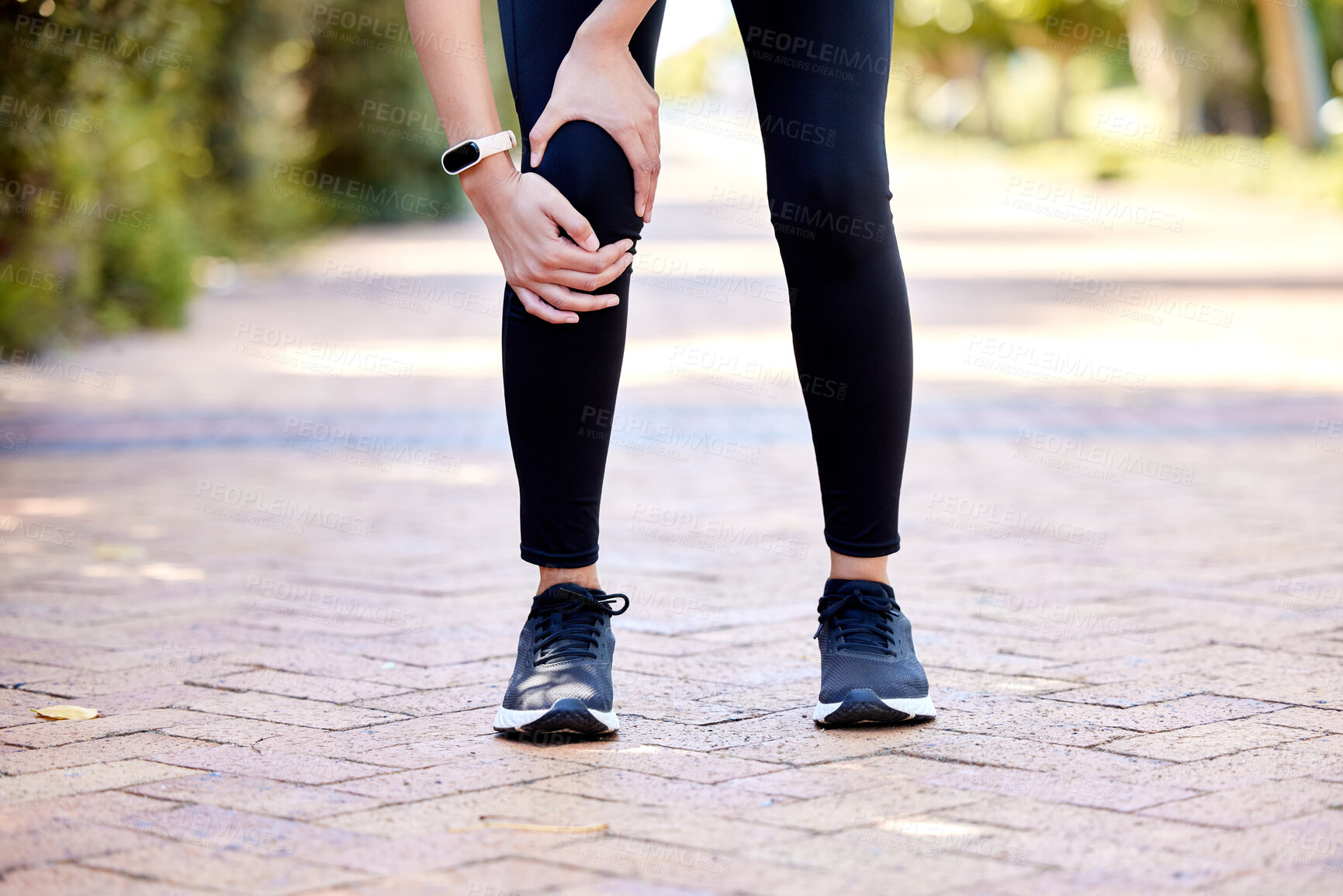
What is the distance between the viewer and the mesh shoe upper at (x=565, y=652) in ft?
7.14

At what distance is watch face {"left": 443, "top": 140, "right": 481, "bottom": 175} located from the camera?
216 cm

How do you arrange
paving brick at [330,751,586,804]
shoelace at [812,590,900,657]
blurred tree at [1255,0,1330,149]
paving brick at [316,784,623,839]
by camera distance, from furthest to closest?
1. blurred tree at [1255,0,1330,149]
2. shoelace at [812,590,900,657]
3. paving brick at [330,751,586,804]
4. paving brick at [316,784,623,839]

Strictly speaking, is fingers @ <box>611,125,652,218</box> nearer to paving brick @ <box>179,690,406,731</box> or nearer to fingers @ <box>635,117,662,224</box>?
fingers @ <box>635,117,662,224</box>

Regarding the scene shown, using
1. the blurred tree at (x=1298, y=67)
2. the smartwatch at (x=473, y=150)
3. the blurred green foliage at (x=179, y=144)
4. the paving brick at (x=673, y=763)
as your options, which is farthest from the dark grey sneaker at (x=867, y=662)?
the blurred tree at (x=1298, y=67)

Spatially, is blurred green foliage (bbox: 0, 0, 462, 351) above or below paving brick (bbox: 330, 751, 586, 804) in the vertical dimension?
above

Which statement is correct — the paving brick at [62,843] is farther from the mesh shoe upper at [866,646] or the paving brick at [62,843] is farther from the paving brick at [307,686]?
the mesh shoe upper at [866,646]

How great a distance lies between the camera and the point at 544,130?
7.09 feet

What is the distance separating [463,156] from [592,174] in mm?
188

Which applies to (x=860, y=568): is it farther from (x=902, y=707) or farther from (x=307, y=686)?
(x=307, y=686)

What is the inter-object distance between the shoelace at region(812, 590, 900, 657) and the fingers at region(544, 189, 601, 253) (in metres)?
0.65

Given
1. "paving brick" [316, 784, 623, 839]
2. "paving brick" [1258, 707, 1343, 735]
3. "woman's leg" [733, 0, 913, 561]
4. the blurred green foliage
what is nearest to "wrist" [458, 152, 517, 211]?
"woman's leg" [733, 0, 913, 561]

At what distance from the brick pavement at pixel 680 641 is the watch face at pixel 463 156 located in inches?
31.7

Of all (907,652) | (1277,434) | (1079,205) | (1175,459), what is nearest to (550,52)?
(907,652)

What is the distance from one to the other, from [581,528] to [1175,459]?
357 centimetres
